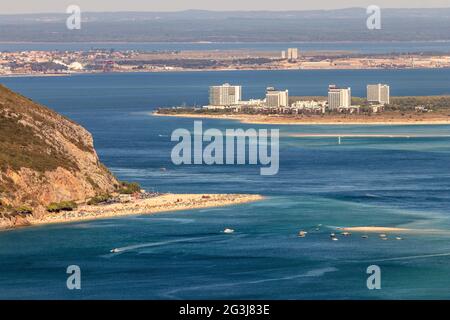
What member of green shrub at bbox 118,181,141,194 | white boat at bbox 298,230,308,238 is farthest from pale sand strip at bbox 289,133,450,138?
white boat at bbox 298,230,308,238

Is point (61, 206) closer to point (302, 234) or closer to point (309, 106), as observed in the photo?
point (302, 234)

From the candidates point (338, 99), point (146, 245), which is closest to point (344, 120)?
point (338, 99)

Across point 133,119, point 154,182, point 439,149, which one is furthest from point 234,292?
point 133,119

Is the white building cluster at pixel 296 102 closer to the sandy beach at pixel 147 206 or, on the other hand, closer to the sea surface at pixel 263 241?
the sea surface at pixel 263 241

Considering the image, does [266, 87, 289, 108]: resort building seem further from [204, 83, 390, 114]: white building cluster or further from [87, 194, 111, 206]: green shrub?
[87, 194, 111, 206]: green shrub

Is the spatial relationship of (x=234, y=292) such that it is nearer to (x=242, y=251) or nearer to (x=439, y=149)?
(x=242, y=251)
